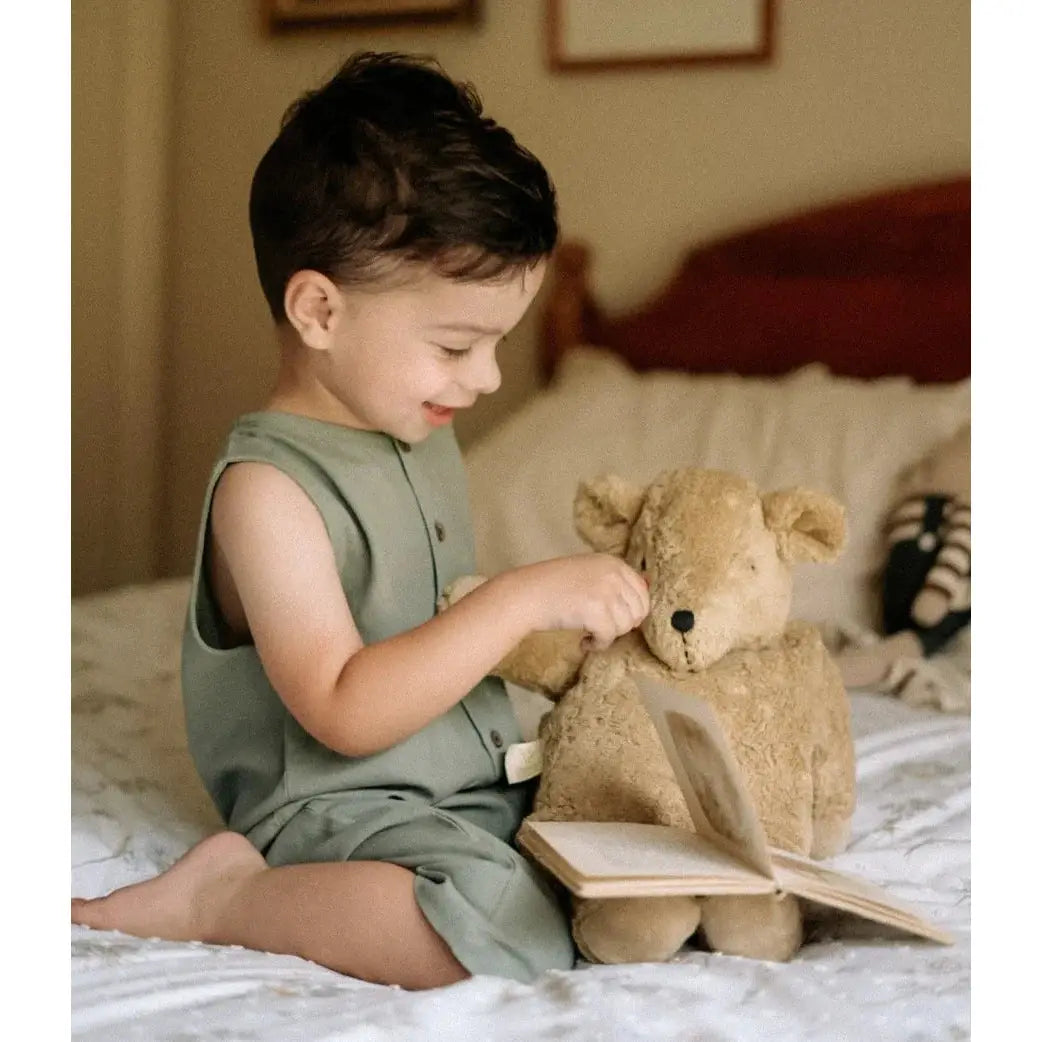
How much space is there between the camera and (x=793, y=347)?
213 cm

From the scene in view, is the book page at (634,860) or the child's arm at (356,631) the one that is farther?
the child's arm at (356,631)

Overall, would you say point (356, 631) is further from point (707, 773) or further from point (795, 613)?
point (795, 613)

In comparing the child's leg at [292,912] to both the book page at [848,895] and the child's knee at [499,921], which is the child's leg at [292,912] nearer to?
the child's knee at [499,921]

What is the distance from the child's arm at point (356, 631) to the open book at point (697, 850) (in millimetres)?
82

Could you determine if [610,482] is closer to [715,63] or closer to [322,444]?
[322,444]

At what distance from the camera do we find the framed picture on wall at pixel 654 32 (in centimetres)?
222

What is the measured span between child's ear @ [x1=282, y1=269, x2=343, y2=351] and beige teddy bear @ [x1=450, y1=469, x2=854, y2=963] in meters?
0.20

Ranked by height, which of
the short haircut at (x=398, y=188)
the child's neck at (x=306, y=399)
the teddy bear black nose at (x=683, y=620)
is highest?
the short haircut at (x=398, y=188)

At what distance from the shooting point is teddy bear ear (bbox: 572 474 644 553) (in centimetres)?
99

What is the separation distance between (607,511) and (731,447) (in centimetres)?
90

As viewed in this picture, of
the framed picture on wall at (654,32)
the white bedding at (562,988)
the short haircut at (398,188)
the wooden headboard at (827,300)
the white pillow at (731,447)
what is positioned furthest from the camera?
the framed picture on wall at (654,32)

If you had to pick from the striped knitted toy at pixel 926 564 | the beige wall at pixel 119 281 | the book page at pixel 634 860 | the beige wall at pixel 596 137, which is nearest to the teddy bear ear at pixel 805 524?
the book page at pixel 634 860

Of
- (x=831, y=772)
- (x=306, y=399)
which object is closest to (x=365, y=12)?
(x=306, y=399)
